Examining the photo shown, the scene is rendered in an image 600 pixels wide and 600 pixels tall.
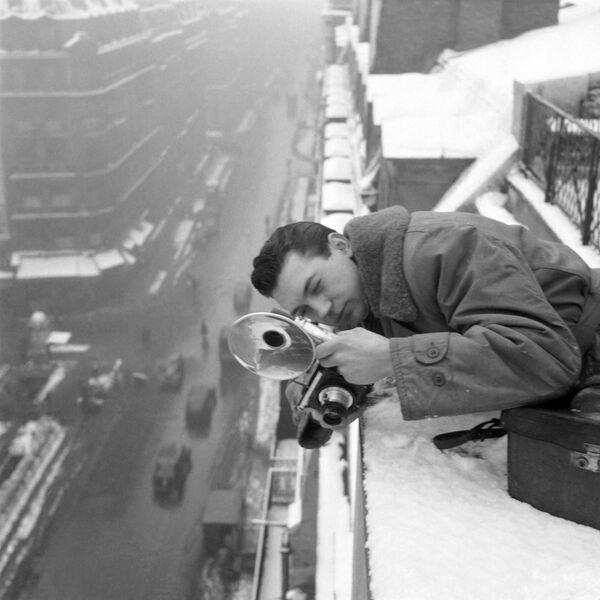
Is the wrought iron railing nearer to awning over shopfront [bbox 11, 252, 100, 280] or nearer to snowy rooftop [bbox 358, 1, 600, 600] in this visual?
snowy rooftop [bbox 358, 1, 600, 600]

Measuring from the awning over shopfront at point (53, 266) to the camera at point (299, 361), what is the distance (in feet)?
91.4

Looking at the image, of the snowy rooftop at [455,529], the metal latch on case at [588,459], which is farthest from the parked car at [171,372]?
the metal latch on case at [588,459]

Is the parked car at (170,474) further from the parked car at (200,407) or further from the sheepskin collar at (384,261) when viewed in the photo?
the sheepskin collar at (384,261)

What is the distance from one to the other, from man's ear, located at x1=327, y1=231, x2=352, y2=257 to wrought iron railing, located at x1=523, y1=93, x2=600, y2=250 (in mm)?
2876

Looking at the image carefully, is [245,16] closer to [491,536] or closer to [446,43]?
[446,43]

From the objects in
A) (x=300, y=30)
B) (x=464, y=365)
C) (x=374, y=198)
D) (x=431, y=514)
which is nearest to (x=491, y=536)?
(x=431, y=514)

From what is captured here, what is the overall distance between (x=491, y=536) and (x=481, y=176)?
202 inches

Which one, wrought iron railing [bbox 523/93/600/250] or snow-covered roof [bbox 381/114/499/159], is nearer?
wrought iron railing [bbox 523/93/600/250]

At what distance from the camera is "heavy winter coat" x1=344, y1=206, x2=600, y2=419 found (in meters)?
2.12

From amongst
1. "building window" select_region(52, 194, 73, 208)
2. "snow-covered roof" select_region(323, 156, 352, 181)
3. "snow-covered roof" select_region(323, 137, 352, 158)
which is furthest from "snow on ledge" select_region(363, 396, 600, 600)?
"building window" select_region(52, 194, 73, 208)

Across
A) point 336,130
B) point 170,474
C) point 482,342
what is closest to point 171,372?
point 170,474

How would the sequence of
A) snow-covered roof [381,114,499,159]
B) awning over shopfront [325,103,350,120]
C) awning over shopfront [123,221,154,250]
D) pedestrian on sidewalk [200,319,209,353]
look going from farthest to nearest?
1. awning over shopfront [123,221,154,250]
2. pedestrian on sidewalk [200,319,209,353]
3. awning over shopfront [325,103,350,120]
4. snow-covered roof [381,114,499,159]

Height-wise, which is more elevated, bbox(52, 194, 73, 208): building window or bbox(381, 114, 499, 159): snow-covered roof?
bbox(381, 114, 499, 159): snow-covered roof

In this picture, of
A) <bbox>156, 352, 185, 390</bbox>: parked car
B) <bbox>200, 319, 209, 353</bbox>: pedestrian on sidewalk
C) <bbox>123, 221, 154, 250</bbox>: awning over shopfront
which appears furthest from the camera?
<bbox>123, 221, 154, 250</bbox>: awning over shopfront
